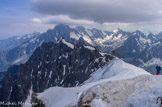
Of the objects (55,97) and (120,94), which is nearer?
(120,94)

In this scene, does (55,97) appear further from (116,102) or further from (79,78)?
(79,78)

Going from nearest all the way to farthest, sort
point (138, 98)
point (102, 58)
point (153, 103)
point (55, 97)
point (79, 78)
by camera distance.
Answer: point (153, 103) → point (138, 98) → point (55, 97) → point (102, 58) → point (79, 78)

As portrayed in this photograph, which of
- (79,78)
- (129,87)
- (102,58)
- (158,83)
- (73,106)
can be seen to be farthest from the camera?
(79,78)

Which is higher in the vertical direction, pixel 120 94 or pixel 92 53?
pixel 120 94

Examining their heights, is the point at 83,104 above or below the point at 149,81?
below

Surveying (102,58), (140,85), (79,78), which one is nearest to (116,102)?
(140,85)

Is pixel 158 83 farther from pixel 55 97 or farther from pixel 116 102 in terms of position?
pixel 55 97

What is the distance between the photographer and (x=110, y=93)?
21844 mm

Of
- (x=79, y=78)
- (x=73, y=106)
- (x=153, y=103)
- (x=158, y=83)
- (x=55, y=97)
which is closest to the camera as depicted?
(x=153, y=103)

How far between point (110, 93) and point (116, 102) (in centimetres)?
190

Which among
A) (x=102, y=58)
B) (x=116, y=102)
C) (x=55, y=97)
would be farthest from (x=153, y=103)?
(x=102, y=58)

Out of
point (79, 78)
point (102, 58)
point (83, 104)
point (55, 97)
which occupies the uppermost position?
point (83, 104)

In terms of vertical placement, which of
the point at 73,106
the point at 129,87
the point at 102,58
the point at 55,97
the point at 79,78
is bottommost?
the point at 79,78

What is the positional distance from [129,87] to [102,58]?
149898mm
